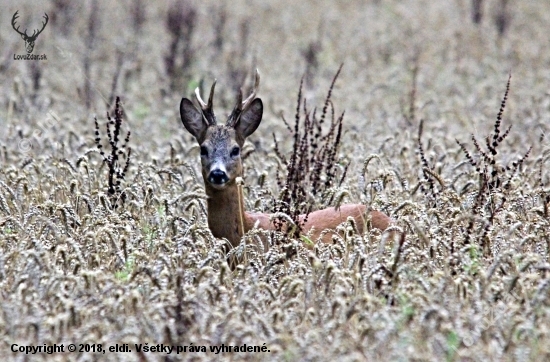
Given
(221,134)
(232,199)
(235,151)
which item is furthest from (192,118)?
(232,199)

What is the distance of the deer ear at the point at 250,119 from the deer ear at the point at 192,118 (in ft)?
0.88

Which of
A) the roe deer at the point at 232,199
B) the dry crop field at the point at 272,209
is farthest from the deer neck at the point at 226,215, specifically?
the dry crop field at the point at 272,209

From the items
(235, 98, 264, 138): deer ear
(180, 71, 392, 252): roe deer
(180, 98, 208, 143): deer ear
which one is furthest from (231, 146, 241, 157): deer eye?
(180, 98, 208, 143): deer ear

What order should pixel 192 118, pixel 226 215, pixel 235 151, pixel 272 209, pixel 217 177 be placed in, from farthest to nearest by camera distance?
pixel 192 118
pixel 272 209
pixel 235 151
pixel 226 215
pixel 217 177

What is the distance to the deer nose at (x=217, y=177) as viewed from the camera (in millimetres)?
6777

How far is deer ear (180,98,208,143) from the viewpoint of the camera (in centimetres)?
738

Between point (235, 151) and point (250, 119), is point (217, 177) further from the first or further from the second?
point (250, 119)

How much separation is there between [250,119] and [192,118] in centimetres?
44

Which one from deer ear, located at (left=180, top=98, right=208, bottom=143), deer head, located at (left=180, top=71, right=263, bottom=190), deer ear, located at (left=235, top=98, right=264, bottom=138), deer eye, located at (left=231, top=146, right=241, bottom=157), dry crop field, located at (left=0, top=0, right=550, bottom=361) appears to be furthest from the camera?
deer ear, located at (left=180, top=98, right=208, bottom=143)

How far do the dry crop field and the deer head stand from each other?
29 centimetres

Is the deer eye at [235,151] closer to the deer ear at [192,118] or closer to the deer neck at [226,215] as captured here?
the deer neck at [226,215]

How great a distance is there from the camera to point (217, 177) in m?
6.78

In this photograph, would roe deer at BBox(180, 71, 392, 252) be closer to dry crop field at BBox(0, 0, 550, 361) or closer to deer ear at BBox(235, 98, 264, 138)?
deer ear at BBox(235, 98, 264, 138)

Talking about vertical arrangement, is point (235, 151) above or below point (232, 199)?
above
